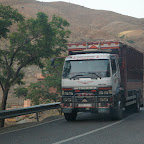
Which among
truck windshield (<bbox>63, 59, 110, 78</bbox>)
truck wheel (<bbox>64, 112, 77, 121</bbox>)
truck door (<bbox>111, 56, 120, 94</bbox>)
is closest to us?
truck windshield (<bbox>63, 59, 110, 78</bbox>)

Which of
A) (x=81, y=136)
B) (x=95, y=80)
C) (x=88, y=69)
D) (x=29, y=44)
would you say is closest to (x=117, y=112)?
(x=95, y=80)

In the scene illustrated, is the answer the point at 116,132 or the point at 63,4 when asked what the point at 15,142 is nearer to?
the point at 116,132

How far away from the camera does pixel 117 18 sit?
584 ft

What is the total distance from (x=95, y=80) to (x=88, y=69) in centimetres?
60

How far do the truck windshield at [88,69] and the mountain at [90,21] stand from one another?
9341 centimetres

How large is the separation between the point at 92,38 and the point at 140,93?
98.6 m

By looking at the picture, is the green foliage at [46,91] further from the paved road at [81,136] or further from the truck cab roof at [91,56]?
the paved road at [81,136]

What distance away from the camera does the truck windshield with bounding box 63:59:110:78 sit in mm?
12648

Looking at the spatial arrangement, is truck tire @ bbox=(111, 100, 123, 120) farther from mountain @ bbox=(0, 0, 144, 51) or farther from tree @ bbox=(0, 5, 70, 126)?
mountain @ bbox=(0, 0, 144, 51)

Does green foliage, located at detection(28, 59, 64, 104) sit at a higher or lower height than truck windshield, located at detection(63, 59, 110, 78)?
lower

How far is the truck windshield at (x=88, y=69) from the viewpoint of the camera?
41.5ft

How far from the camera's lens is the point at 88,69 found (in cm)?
1280

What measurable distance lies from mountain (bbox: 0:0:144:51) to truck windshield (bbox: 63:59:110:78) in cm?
9341

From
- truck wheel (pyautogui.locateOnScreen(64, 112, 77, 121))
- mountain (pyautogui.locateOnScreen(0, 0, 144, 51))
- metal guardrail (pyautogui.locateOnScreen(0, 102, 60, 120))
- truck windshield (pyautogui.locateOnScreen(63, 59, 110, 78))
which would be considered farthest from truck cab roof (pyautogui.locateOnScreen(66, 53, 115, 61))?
mountain (pyautogui.locateOnScreen(0, 0, 144, 51))
